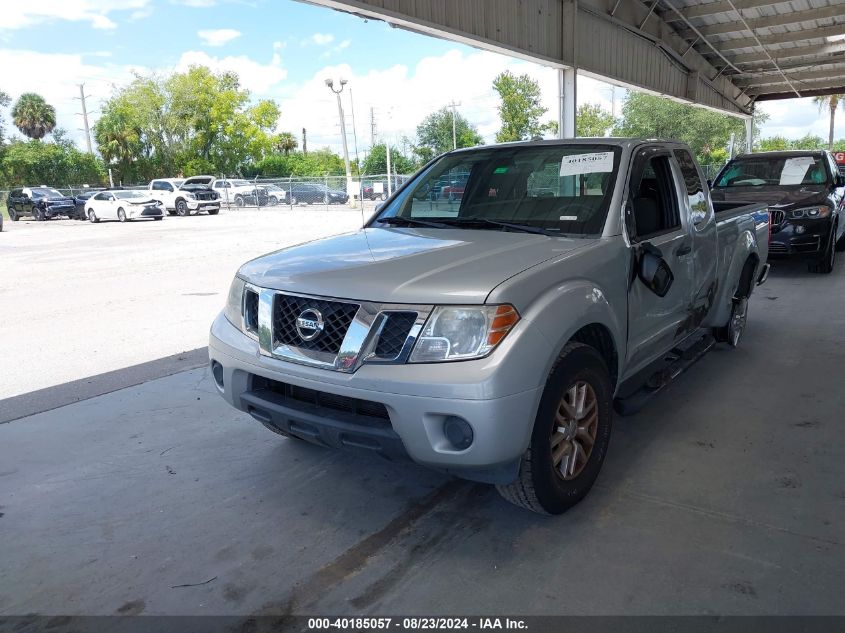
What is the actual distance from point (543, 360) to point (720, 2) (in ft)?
48.5

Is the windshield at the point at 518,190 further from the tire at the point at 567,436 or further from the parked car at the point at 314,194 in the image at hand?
the parked car at the point at 314,194

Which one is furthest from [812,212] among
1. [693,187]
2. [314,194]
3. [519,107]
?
[519,107]

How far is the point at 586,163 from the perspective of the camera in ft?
12.3

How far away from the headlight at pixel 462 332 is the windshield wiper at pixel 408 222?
1319mm

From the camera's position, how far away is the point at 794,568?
2598 mm

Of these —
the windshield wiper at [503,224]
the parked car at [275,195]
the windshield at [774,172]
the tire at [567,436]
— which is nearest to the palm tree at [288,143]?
the parked car at [275,195]

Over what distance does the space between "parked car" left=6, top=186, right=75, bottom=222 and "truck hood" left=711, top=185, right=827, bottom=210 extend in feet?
108

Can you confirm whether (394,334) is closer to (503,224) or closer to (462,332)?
(462,332)

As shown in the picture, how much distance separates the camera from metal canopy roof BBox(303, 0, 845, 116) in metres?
10.2

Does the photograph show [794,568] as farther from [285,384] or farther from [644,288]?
[285,384]

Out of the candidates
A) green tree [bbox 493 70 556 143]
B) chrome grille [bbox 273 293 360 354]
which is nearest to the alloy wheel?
chrome grille [bbox 273 293 360 354]

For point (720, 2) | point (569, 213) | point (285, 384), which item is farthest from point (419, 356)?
point (720, 2)

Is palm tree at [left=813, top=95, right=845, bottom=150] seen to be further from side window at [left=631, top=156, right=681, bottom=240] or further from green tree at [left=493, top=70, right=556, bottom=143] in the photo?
side window at [left=631, top=156, right=681, bottom=240]

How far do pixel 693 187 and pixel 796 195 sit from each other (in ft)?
19.1
